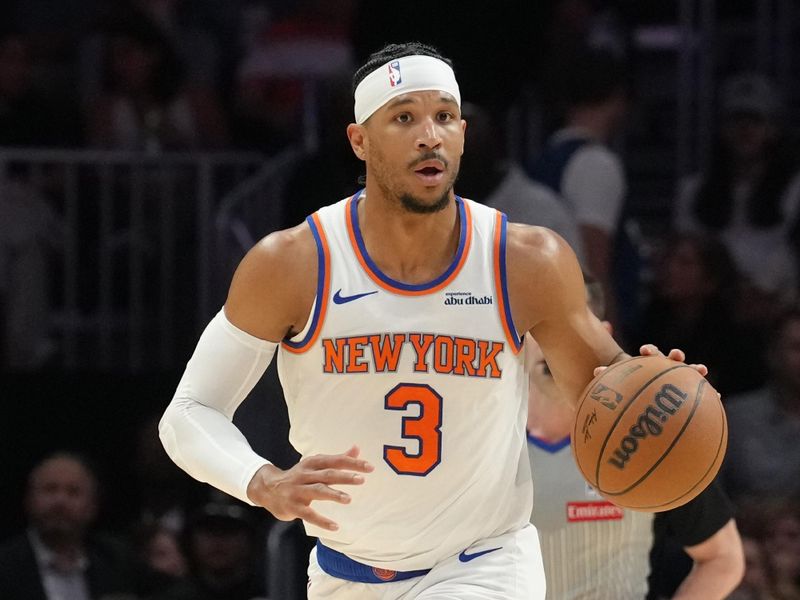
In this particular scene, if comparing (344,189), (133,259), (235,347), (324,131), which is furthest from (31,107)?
(235,347)

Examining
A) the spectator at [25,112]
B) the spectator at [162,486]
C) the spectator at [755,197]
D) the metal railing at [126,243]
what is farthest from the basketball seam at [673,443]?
the spectator at [25,112]

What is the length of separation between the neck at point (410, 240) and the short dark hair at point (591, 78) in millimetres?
3192

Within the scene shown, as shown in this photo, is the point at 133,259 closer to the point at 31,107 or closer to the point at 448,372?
the point at 31,107

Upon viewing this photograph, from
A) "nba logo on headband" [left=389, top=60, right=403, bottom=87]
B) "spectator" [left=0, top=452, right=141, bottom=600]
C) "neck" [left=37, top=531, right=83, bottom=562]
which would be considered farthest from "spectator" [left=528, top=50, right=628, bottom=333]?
"nba logo on headband" [left=389, top=60, right=403, bottom=87]

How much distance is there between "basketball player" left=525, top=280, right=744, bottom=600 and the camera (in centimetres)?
515

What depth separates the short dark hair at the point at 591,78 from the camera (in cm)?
771

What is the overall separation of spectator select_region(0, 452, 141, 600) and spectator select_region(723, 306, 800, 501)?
9.29 ft

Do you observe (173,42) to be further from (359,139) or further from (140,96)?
(359,139)

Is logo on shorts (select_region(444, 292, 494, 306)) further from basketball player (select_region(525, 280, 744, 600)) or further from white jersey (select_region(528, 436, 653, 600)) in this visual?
white jersey (select_region(528, 436, 653, 600))

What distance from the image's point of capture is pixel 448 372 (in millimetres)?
4465

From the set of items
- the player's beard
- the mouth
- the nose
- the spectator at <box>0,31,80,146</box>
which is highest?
the spectator at <box>0,31,80,146</box>

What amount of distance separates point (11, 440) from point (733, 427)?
362 centimetres

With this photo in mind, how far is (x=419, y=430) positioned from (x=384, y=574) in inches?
16.9

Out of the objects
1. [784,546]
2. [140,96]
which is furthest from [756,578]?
[140,96]
